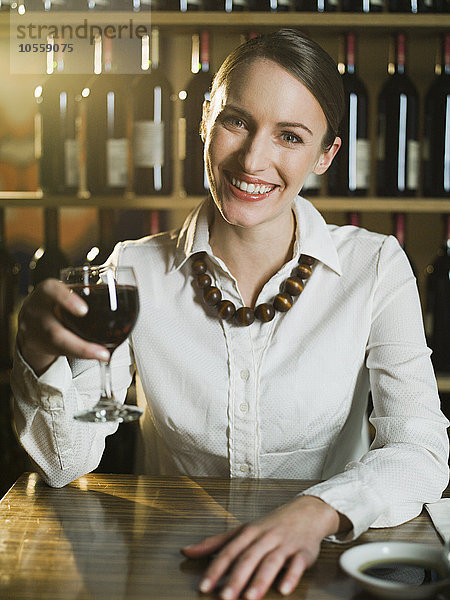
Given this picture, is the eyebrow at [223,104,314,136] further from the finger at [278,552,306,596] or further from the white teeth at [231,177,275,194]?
the finger at [278,552,306,596]

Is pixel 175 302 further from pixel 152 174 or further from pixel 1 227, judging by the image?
pixel 1 227

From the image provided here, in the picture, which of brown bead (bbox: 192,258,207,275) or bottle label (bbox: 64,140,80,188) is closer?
brown bead (bbox: 192,258,207,275)

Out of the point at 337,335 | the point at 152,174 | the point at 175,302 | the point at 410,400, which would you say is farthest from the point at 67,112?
the point at 410,400

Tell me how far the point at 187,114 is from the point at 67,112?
32cm

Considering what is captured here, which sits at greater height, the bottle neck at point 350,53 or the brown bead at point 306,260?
the bottle neck at point 350,53

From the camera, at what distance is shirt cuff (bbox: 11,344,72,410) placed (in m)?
1.00

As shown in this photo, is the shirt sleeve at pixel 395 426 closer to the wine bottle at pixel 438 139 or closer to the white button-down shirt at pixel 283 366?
the white button-down shirt at pixel 283 366

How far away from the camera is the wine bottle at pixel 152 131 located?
1837 mm

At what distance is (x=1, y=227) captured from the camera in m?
2.10

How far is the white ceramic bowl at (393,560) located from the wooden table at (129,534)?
0.10ft

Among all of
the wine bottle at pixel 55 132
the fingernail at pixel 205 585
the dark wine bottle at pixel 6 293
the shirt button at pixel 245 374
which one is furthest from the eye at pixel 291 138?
the dark wine bottle at pixel 6 293

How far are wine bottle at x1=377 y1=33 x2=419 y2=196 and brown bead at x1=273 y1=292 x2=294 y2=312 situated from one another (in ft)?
Result: 2.44

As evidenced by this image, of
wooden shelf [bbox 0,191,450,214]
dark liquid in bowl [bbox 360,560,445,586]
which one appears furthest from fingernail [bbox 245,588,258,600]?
wooden shelf [bbox 0,191,450,214]

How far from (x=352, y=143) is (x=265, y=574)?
53.5 inches
